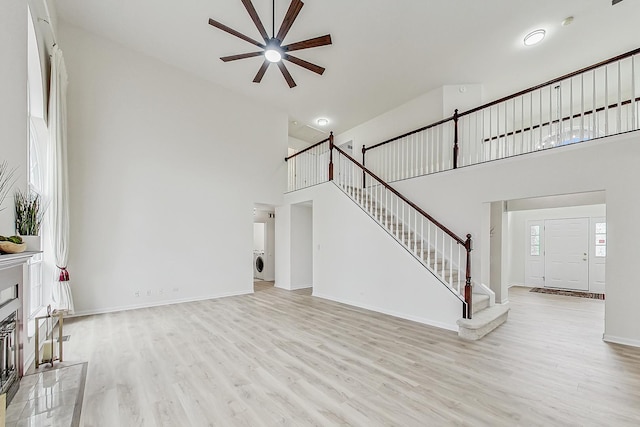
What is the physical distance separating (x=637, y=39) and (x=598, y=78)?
94 cm

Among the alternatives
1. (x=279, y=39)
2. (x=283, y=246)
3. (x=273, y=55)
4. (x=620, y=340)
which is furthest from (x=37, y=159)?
(x=620, y=340)

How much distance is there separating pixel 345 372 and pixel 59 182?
15.3ft

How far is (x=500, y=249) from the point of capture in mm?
5492

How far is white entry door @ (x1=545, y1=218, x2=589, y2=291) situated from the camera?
7.18 meters

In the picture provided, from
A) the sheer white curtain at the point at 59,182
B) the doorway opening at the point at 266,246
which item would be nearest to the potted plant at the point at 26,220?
the sheer white curtain at the point at 59,182

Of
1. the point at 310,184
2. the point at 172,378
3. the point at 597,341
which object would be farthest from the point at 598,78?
the point at 172,378

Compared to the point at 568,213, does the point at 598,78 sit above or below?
above

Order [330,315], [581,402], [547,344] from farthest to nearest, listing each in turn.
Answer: [330,315], [547,344], [581,402]

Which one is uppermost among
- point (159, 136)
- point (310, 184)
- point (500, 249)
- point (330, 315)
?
point (159, 136)

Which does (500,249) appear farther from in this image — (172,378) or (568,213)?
(172,378)

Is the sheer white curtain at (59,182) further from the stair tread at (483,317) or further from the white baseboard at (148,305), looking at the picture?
the stair tread at (483,317)

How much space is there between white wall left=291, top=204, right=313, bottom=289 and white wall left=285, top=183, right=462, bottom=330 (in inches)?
22.0

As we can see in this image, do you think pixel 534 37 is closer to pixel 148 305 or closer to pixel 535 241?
pixel 535 241

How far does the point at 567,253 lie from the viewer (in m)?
7.43
